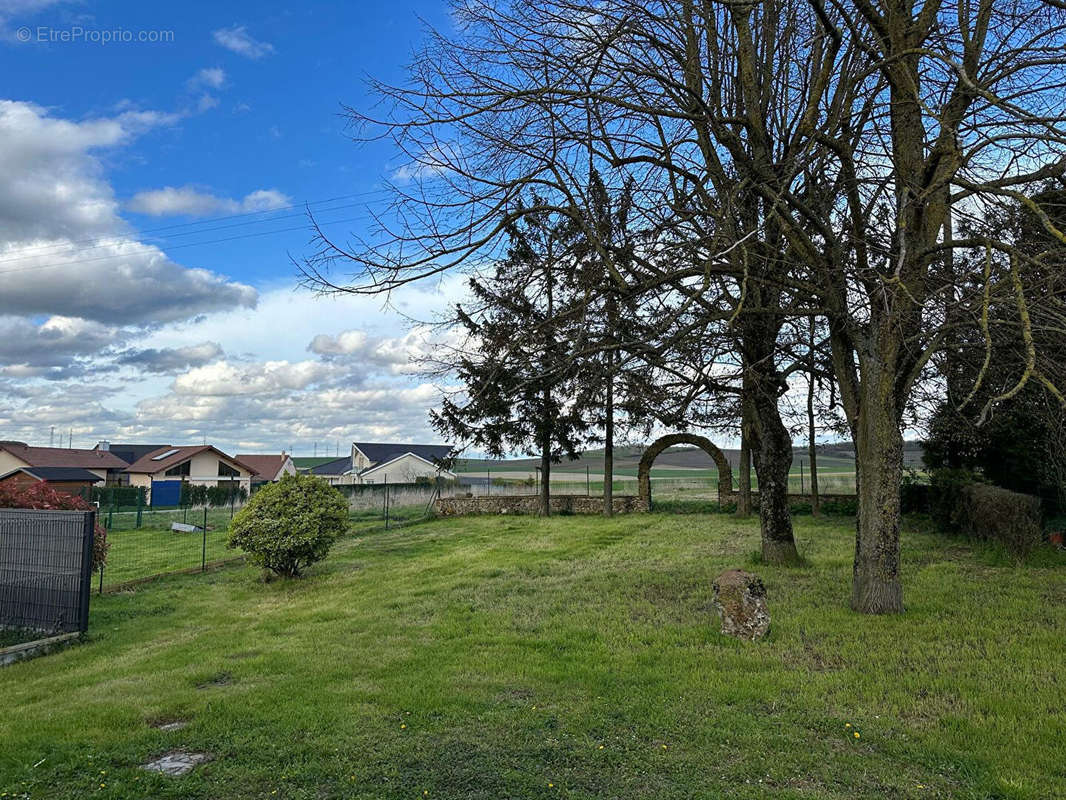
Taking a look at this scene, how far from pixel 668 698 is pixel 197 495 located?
123ft

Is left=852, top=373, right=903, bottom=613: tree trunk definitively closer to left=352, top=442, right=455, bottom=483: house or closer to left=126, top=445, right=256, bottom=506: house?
left=352, top=442, right=455, bottom=483: house

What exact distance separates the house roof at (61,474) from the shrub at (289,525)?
40277 millimetres

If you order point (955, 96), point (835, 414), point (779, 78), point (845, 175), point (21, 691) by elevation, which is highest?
point (779, 78)

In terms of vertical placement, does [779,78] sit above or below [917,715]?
above

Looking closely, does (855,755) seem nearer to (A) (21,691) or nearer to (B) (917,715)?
(B) (917,715)

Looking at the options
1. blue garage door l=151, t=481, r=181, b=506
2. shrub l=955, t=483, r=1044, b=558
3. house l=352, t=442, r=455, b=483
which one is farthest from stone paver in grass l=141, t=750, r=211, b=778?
house l=352, t=442, r=455, b=483

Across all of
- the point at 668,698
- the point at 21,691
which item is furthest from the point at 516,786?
the point at 21,691

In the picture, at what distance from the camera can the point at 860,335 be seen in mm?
8023

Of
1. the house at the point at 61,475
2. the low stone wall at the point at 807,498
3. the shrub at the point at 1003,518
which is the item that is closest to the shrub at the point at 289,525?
the shrub at the point at 1003,518

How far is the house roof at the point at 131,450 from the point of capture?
217ft

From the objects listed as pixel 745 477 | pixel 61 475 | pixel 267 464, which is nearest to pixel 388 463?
pixel 267 464

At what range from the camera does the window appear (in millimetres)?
49156

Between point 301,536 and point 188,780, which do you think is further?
point 301,536

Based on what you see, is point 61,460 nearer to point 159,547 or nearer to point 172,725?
point 159,547
